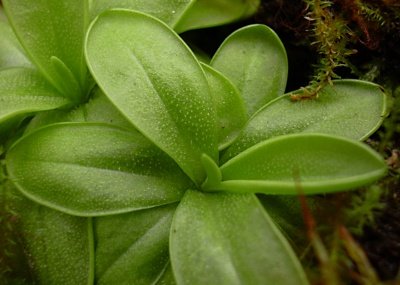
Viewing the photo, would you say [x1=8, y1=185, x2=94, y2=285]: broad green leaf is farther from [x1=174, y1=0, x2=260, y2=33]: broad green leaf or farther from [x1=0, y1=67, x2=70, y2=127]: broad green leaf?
[x1=174, y1=0, x2=260, y2=33]: broad green leaf

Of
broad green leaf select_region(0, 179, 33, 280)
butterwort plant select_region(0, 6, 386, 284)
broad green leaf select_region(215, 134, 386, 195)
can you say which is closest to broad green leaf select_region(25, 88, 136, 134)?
butterwort plant select_region(0, 6, 386, 284)

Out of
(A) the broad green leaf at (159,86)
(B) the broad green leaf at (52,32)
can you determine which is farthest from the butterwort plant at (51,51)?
(A) the broad green leaf at (159,86)

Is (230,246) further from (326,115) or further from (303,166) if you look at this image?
(326,115)

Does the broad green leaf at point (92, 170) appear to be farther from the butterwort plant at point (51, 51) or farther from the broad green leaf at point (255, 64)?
the broad green leaf at point (255, 64)

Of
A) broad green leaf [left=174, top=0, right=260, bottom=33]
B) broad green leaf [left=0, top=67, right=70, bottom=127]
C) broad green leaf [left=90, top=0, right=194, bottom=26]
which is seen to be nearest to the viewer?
broad green leaf [left=0, top=67, right=70, bottom=127]

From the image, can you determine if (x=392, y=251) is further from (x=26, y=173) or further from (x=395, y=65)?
(x=26, y=173)
